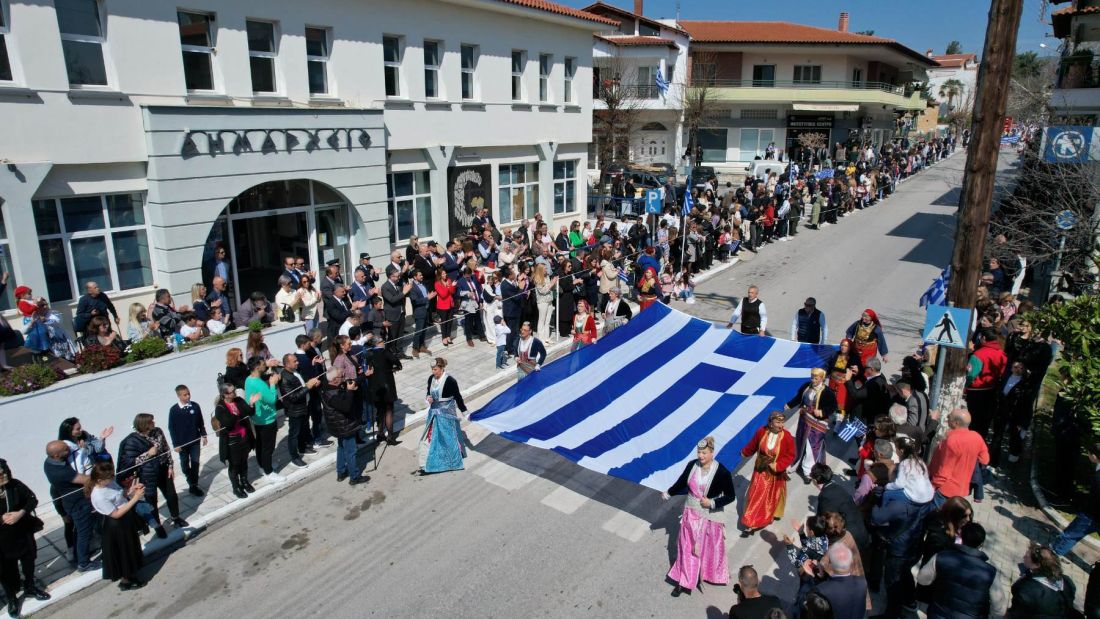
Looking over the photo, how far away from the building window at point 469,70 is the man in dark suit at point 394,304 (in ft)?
27.1

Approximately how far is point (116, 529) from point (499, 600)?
3858 millimetres

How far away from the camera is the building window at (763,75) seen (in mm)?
48406

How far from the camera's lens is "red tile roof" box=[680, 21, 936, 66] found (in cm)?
4562

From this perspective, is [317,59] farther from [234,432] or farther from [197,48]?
[234,432]

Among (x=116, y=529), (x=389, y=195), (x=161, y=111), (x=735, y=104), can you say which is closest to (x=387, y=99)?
(x=389, y=195)

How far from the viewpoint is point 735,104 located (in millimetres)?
48344

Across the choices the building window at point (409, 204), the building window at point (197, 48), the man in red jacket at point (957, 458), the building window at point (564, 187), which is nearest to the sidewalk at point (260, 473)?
the building window at point (409, 204)

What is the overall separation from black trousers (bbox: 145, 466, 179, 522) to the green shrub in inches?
83.7

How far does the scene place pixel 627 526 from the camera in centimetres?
838

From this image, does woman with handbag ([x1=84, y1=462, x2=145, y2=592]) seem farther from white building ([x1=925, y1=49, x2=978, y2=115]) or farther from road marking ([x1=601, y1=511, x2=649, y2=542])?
white building ([x1=925, y1=49, x2=978, y2=115])

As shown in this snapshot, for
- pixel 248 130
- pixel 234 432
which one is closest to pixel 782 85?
pixel 248 130

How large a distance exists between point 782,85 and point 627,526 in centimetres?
4576

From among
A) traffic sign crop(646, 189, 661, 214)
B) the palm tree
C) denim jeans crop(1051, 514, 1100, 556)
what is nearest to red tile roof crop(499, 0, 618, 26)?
traffic sign crop(646, 189, 661, 214)

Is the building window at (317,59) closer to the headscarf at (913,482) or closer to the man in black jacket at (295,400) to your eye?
the man in black jacket at (295,400)
